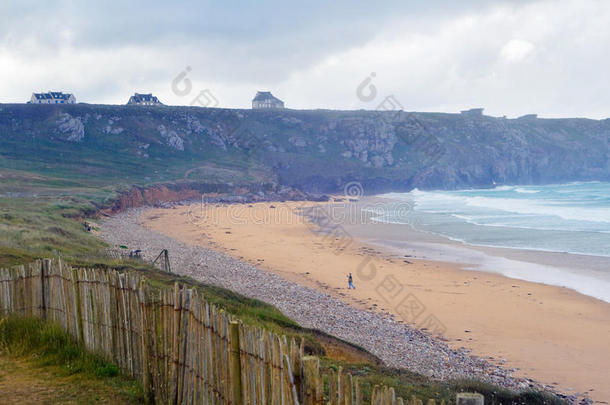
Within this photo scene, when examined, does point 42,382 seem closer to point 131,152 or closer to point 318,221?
point 318,221

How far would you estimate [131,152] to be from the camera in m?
80.8

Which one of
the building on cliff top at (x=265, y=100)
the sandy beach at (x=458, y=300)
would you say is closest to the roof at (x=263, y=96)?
the building on cliff top at (x=265, y=100)

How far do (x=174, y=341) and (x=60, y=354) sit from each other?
2709 millimetres

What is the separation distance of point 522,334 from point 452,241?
16496 millimetres

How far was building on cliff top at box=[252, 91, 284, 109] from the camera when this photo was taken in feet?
417

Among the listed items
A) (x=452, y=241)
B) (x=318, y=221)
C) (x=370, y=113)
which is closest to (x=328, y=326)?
(x=452, y=241)

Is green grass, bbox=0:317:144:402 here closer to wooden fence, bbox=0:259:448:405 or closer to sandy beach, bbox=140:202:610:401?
wooden fence, bbox=0:259:448:405

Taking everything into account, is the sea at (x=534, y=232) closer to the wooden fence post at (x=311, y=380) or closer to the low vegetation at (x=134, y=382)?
the low vegetation at (x=134, y=382)

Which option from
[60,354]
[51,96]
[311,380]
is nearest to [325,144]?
[51,96]

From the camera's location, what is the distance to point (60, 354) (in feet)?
22.2

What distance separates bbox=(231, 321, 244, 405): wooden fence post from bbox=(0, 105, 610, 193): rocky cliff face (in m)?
64.2

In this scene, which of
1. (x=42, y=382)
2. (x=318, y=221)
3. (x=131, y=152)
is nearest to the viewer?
(x=42, y=382)

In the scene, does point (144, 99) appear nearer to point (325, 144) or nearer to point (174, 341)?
point (325, 144)

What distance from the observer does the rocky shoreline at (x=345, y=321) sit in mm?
10742
